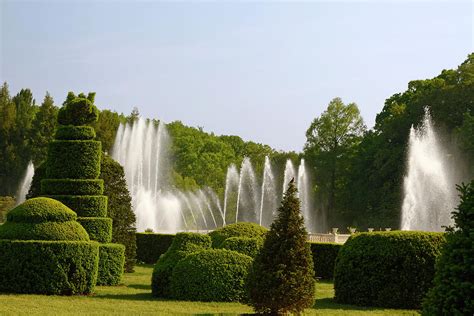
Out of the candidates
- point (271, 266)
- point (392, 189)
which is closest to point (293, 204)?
point (271, 266)

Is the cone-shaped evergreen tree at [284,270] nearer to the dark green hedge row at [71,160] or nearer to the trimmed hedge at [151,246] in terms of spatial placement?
the dark green hedge row at [71,160]

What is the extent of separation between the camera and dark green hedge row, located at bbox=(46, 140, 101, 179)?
22.5m

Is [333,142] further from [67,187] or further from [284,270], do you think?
[284,270]

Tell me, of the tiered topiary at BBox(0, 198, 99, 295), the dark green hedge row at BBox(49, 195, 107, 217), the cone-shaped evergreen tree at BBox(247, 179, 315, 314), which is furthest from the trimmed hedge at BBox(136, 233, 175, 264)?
the cone-shaped evergreen tree at BBox(247, 179, 315, 314)

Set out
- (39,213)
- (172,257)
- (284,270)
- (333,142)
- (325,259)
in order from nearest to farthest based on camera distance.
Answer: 1. (284,270)
2. (39,213)
3. (172,257)
4. (325,259)
5. (333,142)

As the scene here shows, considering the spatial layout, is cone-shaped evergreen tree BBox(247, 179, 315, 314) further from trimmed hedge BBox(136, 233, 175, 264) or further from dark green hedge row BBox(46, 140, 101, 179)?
trimmed hedge BBox(136, 233, 175, 264)

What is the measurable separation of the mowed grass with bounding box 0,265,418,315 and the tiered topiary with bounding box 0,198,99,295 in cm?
54

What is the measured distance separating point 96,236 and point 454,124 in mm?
35045

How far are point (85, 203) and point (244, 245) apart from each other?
4972 mm

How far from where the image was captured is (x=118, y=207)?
26750mm

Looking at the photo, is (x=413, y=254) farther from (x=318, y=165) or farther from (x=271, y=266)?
(x=318, y=165)

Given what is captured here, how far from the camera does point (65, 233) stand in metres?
19.1

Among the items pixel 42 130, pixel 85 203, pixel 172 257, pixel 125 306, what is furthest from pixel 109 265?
pixel 42 130

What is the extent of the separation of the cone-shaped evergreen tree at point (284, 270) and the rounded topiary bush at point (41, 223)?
611cm
